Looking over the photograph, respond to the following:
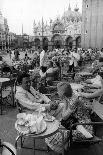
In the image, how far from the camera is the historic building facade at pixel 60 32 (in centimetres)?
6412

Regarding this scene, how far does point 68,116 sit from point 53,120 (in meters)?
0.21

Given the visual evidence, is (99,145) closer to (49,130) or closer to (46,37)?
(49,130)

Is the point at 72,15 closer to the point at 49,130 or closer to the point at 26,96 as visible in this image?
the point at 26,96

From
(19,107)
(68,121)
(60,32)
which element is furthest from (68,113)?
(60,32)

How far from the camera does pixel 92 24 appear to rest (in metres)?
40.7

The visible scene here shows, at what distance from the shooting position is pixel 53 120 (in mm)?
2873

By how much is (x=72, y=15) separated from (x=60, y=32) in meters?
9.71

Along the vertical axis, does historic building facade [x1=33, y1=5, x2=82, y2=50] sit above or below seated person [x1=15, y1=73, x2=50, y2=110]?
above

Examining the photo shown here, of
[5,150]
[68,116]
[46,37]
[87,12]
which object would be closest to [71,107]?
[68,116]

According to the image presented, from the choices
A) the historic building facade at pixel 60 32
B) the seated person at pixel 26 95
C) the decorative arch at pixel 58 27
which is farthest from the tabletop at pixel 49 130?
the decorative arch at pixel 58 27

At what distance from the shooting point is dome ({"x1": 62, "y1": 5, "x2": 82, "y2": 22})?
72.2m

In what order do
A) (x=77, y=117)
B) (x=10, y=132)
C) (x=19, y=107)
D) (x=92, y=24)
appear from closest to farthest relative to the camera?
(x=77, y=117) → (x=19, y=107) → (x=10, y=132) → (x=92, y=24)

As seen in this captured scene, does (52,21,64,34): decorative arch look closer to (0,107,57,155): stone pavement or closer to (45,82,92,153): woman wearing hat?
(0,107,57,155): stone pavement

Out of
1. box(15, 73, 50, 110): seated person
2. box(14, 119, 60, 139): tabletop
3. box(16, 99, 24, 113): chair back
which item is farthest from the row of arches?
box(14, 119, 60, 139): tabletop
